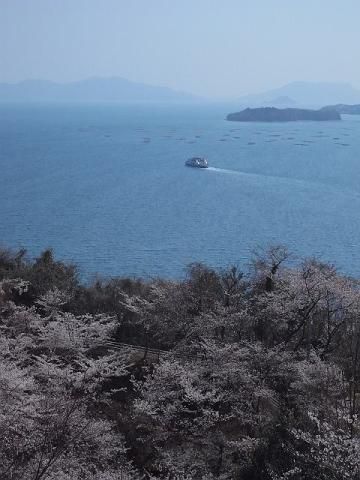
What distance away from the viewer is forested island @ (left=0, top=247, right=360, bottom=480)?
332 inches

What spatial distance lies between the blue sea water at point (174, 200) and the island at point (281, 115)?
37.4 metres

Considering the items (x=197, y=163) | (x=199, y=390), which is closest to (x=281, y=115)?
(x=197, y=163)

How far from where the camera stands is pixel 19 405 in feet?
28.6

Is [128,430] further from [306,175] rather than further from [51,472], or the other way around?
[306,175]

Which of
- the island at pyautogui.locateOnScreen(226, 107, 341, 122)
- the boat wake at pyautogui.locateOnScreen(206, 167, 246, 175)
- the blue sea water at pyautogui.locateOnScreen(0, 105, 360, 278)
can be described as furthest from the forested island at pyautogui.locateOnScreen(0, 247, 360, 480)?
the island at pyautogui.locateOnScreen(226, 107, 341, 122)

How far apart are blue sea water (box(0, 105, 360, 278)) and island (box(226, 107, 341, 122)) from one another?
37359 mm

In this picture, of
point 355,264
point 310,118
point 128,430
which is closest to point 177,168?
point 355,264

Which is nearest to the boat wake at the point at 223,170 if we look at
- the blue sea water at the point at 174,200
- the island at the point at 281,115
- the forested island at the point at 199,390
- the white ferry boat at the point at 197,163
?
the blue sea water at the point at 174,200

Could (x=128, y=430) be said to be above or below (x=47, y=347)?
below

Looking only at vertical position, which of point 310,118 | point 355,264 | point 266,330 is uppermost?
point 310,118

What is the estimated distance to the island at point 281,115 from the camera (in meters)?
125

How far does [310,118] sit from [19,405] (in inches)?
5055

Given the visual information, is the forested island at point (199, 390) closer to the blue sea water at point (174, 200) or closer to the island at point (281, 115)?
the blue sea water at point (174, 200)

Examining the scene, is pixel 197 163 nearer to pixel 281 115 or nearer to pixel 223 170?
pixel 223 170
